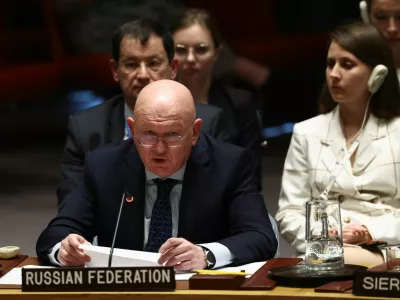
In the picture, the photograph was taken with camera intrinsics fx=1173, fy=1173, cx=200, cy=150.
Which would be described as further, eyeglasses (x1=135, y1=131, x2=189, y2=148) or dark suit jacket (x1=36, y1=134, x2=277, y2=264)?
dark suit jacket (x1=36, y1=134, x2=277, y2=264)

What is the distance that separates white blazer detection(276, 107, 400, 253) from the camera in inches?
195

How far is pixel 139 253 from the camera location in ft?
13.2

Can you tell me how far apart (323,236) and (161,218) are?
76 centimetres

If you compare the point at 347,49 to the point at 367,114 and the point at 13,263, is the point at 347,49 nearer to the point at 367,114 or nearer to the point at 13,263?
the point at 367,114

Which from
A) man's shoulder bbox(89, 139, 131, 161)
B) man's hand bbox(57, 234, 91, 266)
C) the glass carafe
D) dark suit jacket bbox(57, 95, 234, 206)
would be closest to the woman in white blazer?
dark suit jacket bbox(57, 95, 234, 206)

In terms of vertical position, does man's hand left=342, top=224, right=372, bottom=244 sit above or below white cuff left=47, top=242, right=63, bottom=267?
above

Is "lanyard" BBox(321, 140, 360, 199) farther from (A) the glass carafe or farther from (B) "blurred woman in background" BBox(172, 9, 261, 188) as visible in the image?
(A) the glass carafe

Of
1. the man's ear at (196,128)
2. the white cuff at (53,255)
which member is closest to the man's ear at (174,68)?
the man's ear at (196,128)

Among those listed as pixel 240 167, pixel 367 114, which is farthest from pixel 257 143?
pixel 240 167

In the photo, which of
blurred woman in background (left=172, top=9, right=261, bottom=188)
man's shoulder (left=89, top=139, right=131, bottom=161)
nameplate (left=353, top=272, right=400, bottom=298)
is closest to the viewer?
nameplate (left=353, top=272, right=400, bottom=298)

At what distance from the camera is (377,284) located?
3516 mm

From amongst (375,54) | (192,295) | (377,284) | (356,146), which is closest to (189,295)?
(192,295)

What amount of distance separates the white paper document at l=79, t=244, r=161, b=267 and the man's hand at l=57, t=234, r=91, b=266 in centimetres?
2

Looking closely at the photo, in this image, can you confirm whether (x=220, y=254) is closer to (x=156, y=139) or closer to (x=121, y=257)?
(x=121, y=257)
